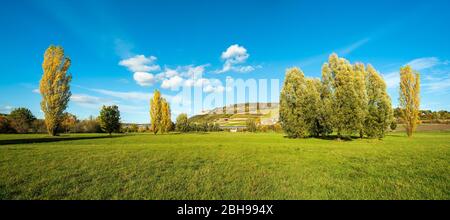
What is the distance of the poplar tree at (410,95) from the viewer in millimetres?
43906

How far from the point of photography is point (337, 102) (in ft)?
106

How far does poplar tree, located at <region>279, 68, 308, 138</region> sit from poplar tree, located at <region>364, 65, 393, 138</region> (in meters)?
9.82

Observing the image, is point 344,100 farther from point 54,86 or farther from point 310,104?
point 54,86

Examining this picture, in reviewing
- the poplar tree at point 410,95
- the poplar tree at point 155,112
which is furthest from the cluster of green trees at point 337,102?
the poplar tree at point 155,112

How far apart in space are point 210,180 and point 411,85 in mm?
53620

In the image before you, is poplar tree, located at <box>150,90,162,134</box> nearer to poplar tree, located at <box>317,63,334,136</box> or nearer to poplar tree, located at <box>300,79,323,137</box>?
poplar tree, located at <box>300,79,323,137</box>

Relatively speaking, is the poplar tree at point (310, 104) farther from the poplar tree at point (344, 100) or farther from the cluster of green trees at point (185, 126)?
the cluster of green trees at point (185, 126)

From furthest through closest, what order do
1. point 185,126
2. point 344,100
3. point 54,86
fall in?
point 185,126
point 54,86
point 344,100

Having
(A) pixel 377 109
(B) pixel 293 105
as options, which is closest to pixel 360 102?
(A) pixel 377 109

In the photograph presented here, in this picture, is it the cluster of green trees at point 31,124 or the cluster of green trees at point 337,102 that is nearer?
the cluster of green trees at point 337,102

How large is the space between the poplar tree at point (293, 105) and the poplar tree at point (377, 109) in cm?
982

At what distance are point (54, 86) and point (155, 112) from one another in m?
31.8
